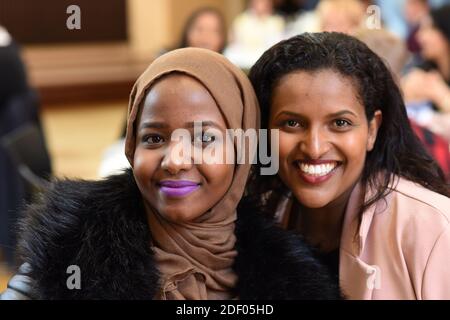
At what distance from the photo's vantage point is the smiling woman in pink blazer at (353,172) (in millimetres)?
1203

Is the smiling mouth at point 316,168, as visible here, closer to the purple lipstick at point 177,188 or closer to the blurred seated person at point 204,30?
the purple lipstick at point 177,188

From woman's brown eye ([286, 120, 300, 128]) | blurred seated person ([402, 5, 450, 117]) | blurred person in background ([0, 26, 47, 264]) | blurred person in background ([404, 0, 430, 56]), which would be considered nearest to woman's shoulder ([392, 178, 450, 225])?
woman's brown eye ([286, 120, 300, 128])

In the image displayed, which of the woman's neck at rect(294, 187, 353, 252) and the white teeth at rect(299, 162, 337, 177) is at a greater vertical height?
the white teeth at rect(299, 162, 337, 177)

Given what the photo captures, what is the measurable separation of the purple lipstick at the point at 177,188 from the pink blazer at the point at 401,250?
13.7 inches

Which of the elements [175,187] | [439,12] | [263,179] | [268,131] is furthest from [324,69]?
[439,12]

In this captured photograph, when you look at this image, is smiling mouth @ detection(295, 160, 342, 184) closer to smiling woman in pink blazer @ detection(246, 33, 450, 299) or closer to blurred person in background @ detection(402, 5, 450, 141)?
smiling woman in pink blazer @ detection(246, 33, 450, 299)

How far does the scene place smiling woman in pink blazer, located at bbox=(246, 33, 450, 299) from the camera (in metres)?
1.20

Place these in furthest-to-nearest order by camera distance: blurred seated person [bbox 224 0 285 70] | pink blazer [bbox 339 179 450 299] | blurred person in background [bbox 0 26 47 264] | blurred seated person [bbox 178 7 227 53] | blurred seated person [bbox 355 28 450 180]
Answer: blurred seated person [bbox 224 0 285 70], blurred seated person [bbox 178 7 227 53], blurred person in background [bbox 0 26 47 264], blurred seated person [bbox 355 28 450 180], pink blazer [bbox 339 179 450 299]

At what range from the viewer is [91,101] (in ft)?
30.4

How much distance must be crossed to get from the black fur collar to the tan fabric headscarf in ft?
0.08

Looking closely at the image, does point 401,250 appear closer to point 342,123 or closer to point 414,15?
point 342,123

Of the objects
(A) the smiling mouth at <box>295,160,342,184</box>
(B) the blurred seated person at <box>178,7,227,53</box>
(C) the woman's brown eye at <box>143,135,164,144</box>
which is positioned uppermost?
(B) the blurred seated person at <box>178,7,227,53</box>

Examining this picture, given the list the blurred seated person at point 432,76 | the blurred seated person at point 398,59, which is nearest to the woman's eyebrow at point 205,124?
the blurred seated person at point 398,59
